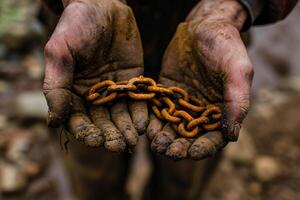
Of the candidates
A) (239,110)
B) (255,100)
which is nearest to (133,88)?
(239,110)

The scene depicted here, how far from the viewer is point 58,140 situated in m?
3.77

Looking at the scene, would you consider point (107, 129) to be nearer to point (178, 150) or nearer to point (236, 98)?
point (178, 150)

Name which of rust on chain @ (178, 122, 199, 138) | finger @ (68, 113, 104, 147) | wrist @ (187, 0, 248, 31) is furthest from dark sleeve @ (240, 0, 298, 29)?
finger @ (68, 113, 104, 147)

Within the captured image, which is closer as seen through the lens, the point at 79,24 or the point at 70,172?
the point at 79,24

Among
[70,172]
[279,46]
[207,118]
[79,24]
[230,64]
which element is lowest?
[279,46]

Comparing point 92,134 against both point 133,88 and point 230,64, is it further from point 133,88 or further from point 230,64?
point 230,64

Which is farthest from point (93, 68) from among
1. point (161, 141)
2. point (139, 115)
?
point (161, 141)

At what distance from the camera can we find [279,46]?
209 inches

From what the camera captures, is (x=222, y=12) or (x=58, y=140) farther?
(x=58, y=140)

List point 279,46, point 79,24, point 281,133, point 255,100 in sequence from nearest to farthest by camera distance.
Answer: point 79,24
point 281,133
point 255,100
point 279,46

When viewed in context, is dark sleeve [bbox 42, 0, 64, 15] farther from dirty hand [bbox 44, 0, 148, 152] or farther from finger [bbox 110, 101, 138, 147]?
finger [bbox 110, 101, 138, 147]

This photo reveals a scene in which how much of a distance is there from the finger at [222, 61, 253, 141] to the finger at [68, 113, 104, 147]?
44 cm

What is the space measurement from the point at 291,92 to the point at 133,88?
299cm

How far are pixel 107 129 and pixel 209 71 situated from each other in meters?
0.45
